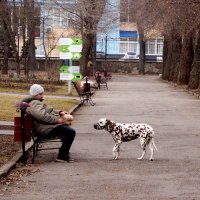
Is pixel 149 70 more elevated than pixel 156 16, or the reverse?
pixel 156 16

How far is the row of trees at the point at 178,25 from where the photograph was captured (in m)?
29.9

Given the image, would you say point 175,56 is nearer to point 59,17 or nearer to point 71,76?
→ point 59,17

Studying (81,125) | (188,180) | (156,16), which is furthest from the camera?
(156,16)

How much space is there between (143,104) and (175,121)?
7503 millimetres

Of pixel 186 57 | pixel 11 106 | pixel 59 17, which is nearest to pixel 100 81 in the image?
pixel 186 57

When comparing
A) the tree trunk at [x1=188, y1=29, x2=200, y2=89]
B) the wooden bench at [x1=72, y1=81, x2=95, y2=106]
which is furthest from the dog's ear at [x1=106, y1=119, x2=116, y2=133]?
the tree trunk at [x1=188, y1=29, x2=200, y2=89]

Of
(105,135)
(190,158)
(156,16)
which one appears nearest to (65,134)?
(190,158)

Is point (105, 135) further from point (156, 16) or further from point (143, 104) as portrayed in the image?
point (156, 16)

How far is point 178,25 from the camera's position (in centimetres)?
3553

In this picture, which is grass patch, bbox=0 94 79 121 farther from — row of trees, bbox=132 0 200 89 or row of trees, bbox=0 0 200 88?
row of trees, bbox=0 0 200 88

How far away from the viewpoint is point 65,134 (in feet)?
39.5

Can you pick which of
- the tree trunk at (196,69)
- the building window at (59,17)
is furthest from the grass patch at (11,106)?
the building window at (59,17)

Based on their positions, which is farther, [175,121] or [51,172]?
[175,121]

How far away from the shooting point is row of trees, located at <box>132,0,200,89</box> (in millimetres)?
29898
